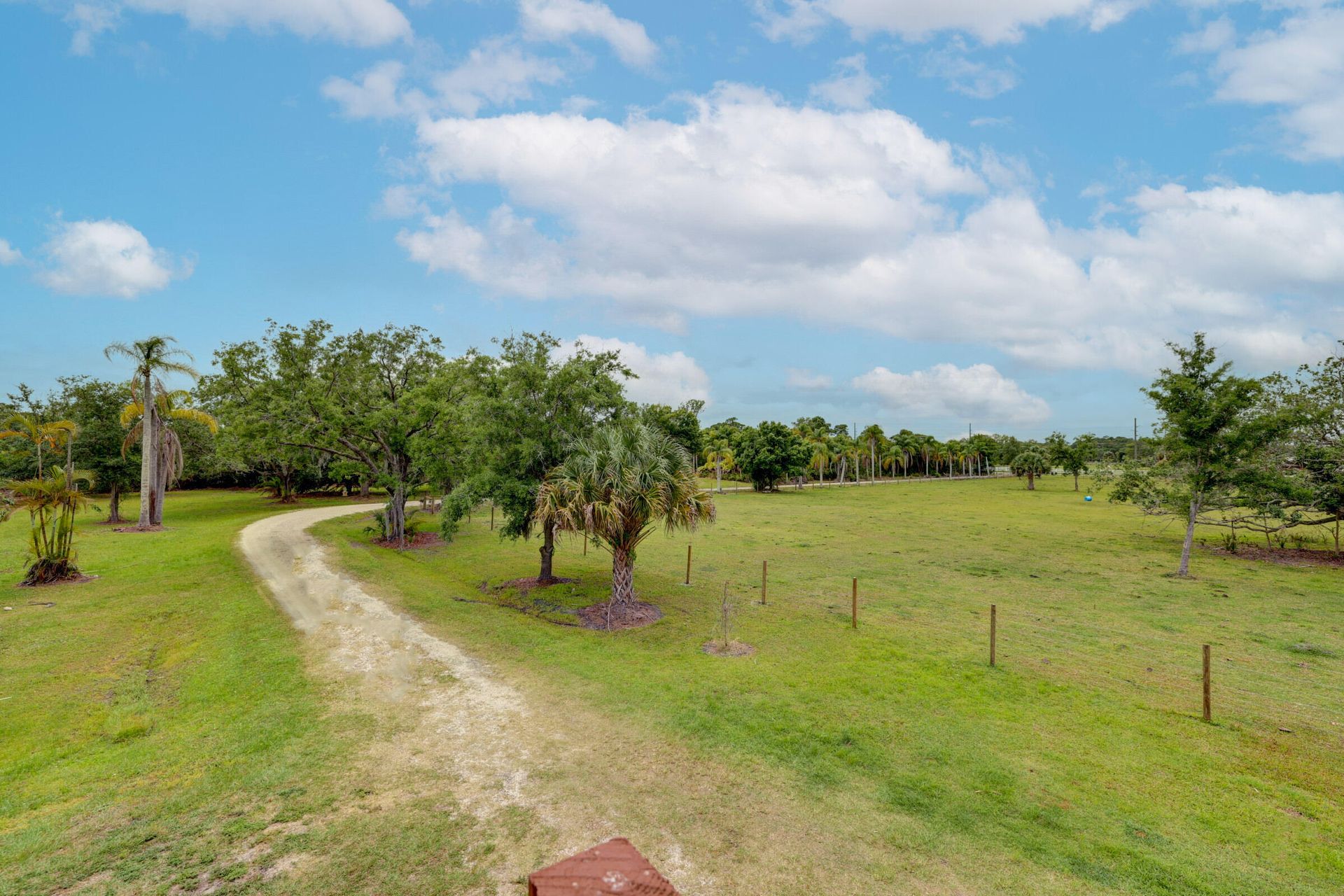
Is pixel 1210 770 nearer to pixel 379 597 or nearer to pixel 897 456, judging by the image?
pixel 379 597

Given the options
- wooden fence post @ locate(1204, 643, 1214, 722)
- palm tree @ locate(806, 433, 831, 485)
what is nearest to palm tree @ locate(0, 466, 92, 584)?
wooden fence post @ locate(1204, 643, 1214, 722)

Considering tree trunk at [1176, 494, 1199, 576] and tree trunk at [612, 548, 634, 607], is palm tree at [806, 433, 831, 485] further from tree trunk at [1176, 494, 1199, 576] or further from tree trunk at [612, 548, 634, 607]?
tree trunk at [612, 548, 634, 607]

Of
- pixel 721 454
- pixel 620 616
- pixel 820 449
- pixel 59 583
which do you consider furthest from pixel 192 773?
pixel 820 449

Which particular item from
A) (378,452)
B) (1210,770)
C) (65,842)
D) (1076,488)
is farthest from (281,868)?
(1076,488)

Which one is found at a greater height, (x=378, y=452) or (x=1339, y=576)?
(x=378, y=452)

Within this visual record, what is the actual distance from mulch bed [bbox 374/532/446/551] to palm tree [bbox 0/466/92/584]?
1044cm

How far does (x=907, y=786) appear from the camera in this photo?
24.7 ft

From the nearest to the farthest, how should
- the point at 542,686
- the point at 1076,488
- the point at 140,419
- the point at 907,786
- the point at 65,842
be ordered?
1. the point at 65,842
2. the point at 907,786
3. the point at 542,686
4. the point at 140,419
5. the point at 1076,488

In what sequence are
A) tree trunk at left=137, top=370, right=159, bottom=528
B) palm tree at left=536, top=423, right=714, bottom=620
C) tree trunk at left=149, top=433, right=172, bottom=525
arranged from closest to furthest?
palm tree at left=536, top=423, right=714, bottom=620 → tree trunk at left=137, top=370, right=159, bottom=528 → tree trunk at left=149, top=433, right=172, bottom=525

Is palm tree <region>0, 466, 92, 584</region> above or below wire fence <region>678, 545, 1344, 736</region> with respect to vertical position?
above

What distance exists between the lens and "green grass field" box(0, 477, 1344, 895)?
6.12 metres

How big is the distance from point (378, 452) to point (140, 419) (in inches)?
612

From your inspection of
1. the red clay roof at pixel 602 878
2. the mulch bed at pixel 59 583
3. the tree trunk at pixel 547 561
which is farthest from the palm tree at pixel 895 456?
the red clay roof at pixel 602 878

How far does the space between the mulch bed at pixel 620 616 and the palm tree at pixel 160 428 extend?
29.3 m
